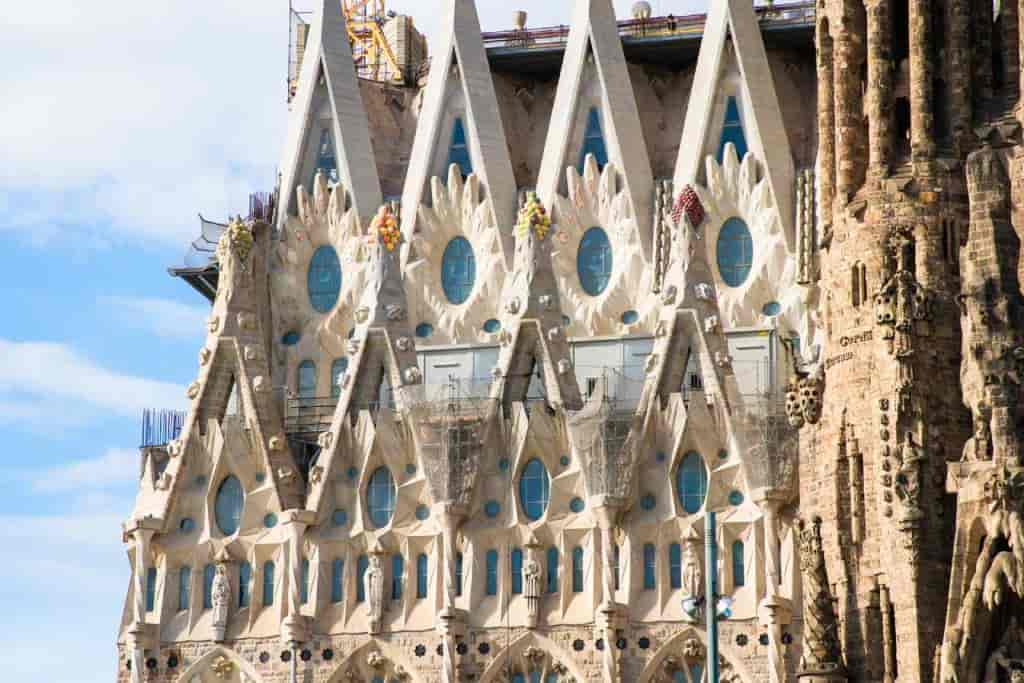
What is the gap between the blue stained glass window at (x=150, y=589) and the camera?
75.5 m

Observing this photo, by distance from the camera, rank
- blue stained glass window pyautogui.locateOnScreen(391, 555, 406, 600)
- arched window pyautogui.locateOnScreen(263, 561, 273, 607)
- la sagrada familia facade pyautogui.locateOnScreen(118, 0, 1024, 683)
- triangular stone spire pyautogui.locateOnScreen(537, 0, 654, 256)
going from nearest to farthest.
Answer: la sagrada familia facade pyautogui.locateOnScreen(118, 0, 1024, 683), blue stained glass window pyautogui.locateOnScreen(391, 555, 406, 600), arched window pyautogui.locateOnScreen(263, 561, 273, 607), triangular stone spire pyautogui.locateOnScreen(537, 0, 654, 256)

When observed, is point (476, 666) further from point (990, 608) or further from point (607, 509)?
point (990, 608)

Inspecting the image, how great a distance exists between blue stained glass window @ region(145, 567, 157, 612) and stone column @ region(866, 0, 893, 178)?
23004mm

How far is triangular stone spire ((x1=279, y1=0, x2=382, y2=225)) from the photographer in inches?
3162

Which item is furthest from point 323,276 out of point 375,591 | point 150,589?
point 375,591

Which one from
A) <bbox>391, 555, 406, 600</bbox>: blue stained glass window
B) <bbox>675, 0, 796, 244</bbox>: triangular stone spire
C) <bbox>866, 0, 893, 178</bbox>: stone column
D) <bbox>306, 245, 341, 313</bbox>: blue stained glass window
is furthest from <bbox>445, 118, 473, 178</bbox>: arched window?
<bbox>866, 0, 893, 178</bbox>: stone column

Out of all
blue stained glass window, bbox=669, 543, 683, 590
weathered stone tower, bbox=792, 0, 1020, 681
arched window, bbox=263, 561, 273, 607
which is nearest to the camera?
weathered stone tower, bbox=792, 0, 1020, 681

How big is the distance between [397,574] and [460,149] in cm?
1224

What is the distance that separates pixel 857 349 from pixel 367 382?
1816 centimetres

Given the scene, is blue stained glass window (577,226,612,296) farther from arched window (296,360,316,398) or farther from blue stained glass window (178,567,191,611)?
blue stained glass window (178,567,191,611)

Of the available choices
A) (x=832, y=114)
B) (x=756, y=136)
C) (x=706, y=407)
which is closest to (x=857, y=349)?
(x=832, y=114)

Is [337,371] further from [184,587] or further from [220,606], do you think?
[220,606]

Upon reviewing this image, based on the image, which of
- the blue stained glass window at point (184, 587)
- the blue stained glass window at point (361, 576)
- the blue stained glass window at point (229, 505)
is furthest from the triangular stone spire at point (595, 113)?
the blue stained glass window at point (184, 587)

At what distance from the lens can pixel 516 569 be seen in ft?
241
